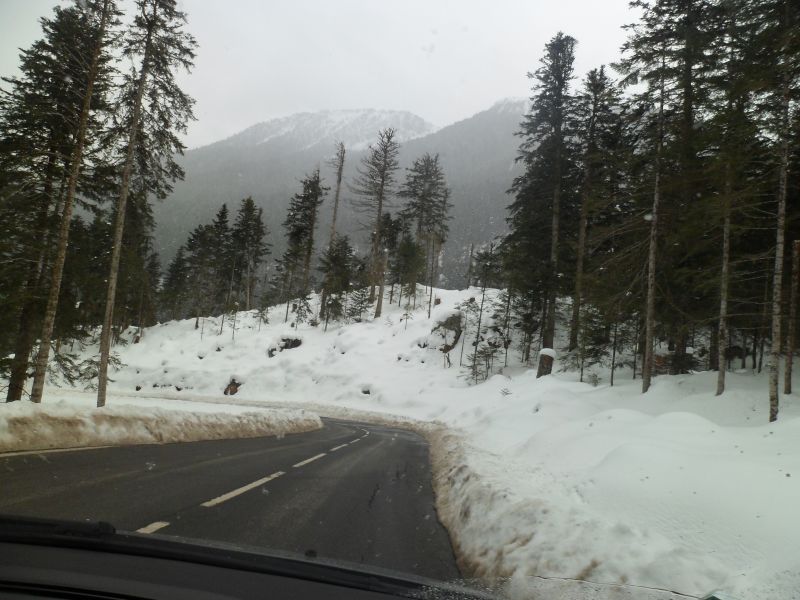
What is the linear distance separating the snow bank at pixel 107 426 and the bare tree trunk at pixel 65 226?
4.05 metres

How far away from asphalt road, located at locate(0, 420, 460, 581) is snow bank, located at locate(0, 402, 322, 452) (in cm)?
83

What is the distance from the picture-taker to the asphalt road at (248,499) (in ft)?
15.6

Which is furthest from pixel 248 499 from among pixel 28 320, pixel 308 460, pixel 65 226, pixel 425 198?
pixel 425 198

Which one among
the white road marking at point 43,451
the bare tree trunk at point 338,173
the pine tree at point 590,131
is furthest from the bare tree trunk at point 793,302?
the bare tree trunk at point 338,173

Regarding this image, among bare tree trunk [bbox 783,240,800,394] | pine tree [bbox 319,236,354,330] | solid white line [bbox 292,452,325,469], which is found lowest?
solid white line [bbox 292,452,325,469]

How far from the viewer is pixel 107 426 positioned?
10.4m

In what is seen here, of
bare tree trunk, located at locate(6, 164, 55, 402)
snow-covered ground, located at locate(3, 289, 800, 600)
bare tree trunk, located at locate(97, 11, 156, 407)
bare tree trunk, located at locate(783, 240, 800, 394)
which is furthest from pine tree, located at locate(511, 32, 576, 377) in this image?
bare tree trunk, located at locate(6, 164, 55, 402)

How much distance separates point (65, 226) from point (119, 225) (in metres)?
1.76

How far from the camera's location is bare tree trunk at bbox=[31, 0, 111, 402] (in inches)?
520

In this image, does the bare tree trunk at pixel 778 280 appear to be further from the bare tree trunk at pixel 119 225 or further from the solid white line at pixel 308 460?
the bare tree trunk at pixel 119 225

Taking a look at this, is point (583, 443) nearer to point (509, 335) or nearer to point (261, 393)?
point (509, 335)

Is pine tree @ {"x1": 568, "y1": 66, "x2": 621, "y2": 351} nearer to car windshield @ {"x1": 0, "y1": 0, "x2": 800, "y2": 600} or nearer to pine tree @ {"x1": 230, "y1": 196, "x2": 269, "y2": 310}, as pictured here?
car windshield @ {"x1": 0, "y1": 0, "x2": 800, "y2": 600}

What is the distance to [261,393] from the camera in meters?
35.9

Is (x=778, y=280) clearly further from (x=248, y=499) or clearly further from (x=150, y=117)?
(x=150, y=117)
